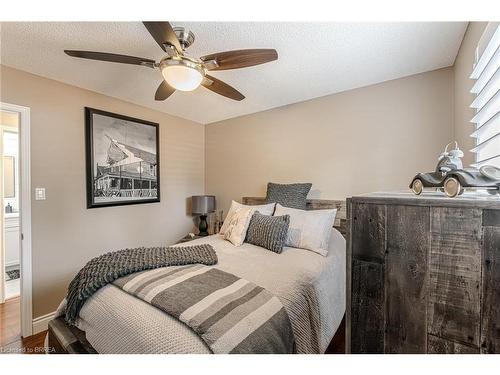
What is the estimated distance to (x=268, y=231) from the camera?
207 centimetres

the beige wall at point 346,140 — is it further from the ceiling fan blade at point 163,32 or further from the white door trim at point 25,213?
the white door trim at point 25,213

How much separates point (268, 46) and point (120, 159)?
200 centimetres

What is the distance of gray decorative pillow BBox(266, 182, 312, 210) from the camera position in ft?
8.43

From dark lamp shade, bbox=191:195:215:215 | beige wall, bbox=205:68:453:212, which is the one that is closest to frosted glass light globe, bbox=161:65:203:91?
beige wall, bbox=205:68:453:212

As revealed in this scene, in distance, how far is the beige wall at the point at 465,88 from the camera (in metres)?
1.41

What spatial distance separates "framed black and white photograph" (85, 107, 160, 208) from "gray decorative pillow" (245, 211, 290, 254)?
152 cm

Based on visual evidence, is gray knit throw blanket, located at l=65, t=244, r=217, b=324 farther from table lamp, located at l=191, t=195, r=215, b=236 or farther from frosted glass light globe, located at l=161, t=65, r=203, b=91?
table lamp, located at l=191, t=195, r=215, b=236

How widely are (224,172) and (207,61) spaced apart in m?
2.19

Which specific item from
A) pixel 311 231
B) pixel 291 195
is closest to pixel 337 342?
pixel 311 231

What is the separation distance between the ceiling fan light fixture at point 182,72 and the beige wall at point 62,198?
148 centimetres

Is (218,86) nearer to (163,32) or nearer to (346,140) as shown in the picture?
(163,32)

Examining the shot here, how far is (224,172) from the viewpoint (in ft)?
11.6
